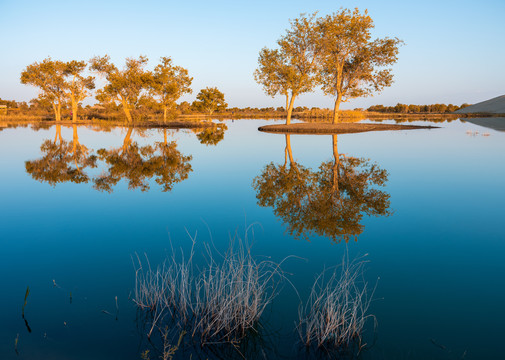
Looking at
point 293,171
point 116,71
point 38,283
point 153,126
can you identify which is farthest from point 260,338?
point 116,71

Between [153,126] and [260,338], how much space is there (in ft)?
212

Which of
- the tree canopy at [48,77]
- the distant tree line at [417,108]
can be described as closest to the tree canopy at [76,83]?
the tree canopy at [48,77]

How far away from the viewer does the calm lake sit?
18.1 ft

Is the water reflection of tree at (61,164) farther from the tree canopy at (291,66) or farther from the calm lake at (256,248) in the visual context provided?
the tree canopy at (291,66)

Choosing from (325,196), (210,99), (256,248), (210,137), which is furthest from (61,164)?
(210,99)

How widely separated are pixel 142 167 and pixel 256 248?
15317mm

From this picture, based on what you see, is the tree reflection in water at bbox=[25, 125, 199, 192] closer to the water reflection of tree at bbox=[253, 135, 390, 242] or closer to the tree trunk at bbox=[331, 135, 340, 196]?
the water reflection of tree at bbox=[253, 135, 390, 242]

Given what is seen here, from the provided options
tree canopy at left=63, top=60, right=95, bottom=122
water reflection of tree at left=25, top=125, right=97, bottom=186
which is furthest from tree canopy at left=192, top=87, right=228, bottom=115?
water reflection of tree at left=25, top=125, right=97, bottom=186

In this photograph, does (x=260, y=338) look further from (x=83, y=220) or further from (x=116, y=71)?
(x=116, y=71)

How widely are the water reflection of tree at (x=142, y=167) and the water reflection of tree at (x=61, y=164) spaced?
45.7 inches

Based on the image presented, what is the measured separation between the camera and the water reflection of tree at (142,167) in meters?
17.7

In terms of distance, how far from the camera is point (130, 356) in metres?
5.18

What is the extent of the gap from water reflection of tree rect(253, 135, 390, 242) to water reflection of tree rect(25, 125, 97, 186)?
11079 mm

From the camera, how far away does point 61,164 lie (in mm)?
22938
